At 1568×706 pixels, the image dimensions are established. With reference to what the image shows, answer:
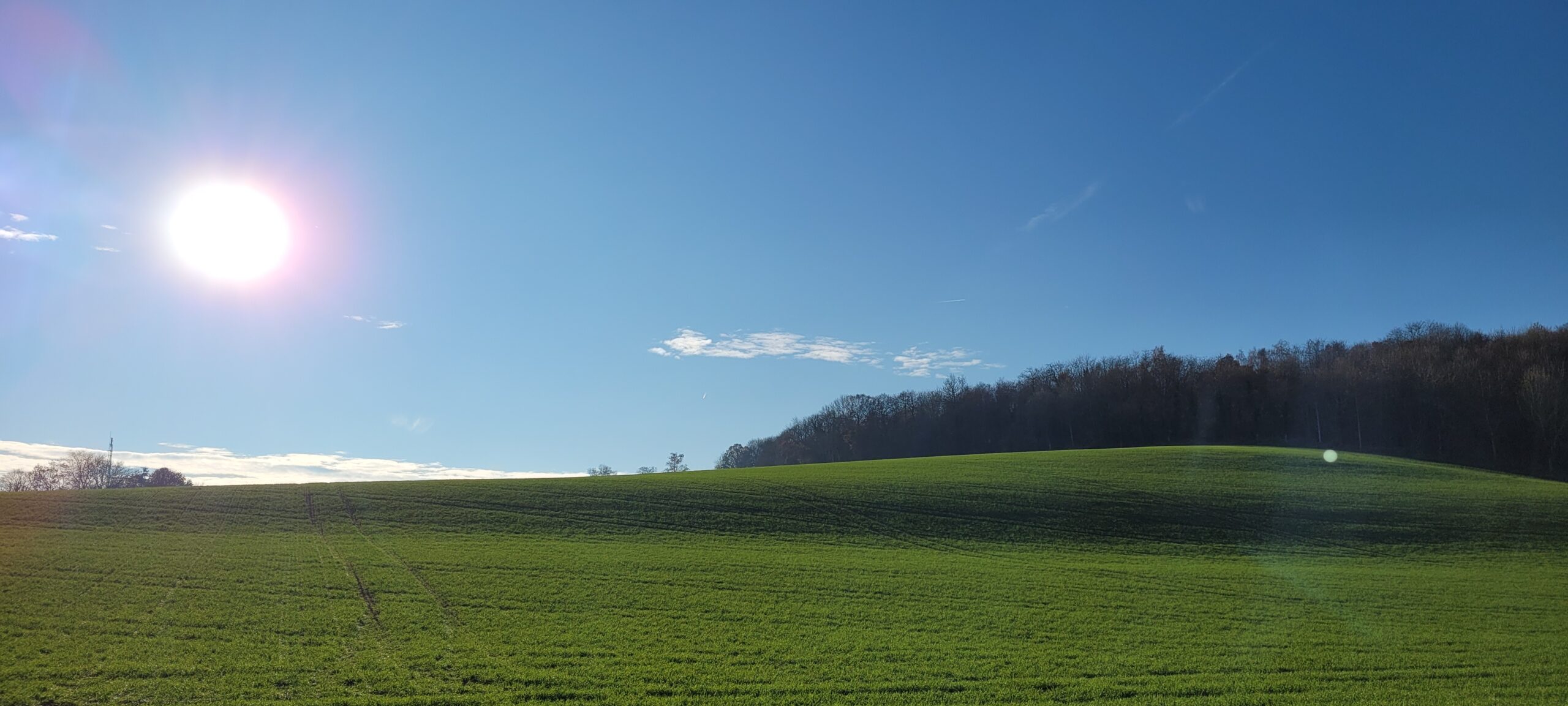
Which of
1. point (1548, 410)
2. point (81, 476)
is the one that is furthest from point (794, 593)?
point (81, 476)

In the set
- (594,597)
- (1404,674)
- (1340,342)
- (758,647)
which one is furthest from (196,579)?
(1340,342)

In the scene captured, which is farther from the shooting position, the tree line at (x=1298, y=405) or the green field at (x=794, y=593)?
the tree line at (x=1298, y=405)

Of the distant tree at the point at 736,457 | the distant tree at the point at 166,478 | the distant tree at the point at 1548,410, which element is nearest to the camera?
the distant tree at the point at 1548,410

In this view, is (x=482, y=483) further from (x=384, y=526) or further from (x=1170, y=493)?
(x=1170, y=493)

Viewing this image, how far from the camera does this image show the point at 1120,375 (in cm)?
11762

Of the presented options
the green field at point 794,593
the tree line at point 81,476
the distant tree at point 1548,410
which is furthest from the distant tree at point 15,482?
the distant tree at point 1548,410

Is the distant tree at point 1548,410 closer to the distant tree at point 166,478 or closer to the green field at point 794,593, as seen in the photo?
the green field at point 794,593

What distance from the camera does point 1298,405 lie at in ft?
314

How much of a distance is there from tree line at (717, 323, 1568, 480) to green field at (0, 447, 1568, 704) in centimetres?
3883

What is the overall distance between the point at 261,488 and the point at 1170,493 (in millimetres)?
58331

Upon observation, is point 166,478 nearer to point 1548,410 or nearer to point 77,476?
point 77,476

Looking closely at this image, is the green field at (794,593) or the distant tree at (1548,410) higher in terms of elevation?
the distant tree at (1548,410)

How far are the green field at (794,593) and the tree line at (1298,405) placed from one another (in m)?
38.8

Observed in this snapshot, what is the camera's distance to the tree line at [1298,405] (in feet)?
259
